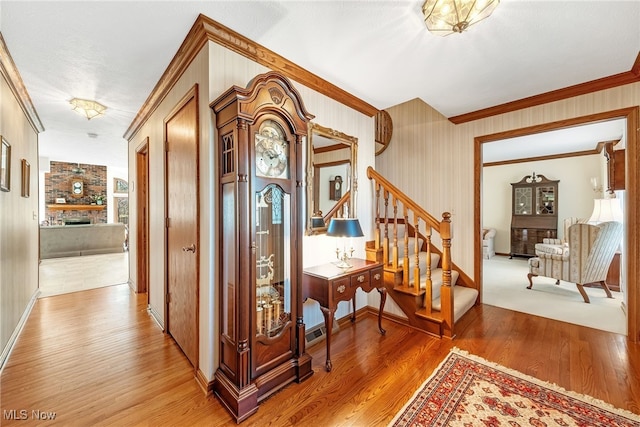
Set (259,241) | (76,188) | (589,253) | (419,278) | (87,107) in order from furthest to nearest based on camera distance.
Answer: (76,188)
(589,253)
(87,107)
(419,278)
(259,241)

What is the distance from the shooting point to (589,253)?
3.33 meters

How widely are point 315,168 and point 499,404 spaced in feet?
7.22

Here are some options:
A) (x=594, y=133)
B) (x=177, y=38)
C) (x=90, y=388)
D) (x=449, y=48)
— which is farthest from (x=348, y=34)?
(x=594, y=133)

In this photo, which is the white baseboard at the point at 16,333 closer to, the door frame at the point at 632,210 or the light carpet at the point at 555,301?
the light carpet at the point at 555,301

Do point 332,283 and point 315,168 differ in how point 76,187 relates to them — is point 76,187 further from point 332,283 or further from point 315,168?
point 332,283

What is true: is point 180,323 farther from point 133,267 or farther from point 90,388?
point 133,267

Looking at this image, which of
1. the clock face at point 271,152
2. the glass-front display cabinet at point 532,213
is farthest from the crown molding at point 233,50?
the glass-front display cabinet at point 532,213

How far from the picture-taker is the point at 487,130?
11.0 ft

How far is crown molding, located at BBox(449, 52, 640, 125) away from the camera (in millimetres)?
2463

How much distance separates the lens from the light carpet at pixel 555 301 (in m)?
2.88

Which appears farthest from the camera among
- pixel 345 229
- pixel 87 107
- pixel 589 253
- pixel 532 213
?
pixel 532 213

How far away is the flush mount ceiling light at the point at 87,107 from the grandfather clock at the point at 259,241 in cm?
231

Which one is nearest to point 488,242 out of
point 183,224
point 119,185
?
point 183,224

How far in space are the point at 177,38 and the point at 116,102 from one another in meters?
1.70
